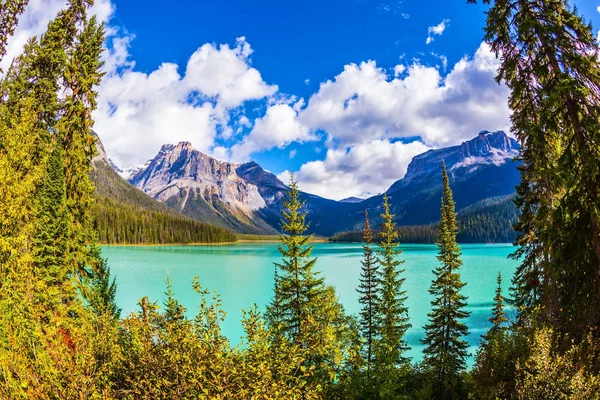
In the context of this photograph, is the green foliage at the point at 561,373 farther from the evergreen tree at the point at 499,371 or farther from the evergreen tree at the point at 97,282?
the evergreen tree at the point at 97,282

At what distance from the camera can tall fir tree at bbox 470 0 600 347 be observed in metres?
5.90

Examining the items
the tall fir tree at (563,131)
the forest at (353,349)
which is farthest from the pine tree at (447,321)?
the tall fir tree at (563,131)

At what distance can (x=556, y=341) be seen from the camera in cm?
696

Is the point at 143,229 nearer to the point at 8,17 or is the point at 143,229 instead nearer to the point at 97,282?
the point at 97,282

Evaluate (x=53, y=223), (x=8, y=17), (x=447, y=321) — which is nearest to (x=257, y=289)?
(x=447, y=321)

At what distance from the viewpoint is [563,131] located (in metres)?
6.40

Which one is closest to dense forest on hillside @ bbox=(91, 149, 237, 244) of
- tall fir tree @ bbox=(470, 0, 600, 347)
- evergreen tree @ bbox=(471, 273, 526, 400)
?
evergreen tree @ bbox=(471, 273, 526, 400)

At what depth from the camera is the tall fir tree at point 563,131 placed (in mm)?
5898

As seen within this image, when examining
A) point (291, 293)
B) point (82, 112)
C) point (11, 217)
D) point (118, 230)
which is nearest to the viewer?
point (11, 217)

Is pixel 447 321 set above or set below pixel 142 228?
below

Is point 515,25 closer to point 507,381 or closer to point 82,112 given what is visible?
point 507,381

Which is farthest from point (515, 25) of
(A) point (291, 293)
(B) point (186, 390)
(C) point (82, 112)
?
(C) point (82, 112)

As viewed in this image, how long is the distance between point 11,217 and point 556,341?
12419 millimetres

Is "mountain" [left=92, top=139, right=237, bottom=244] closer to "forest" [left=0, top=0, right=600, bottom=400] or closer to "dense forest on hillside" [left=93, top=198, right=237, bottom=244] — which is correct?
"dense forest on hillside" [left=93, top=198, right=237, bottom=244]
